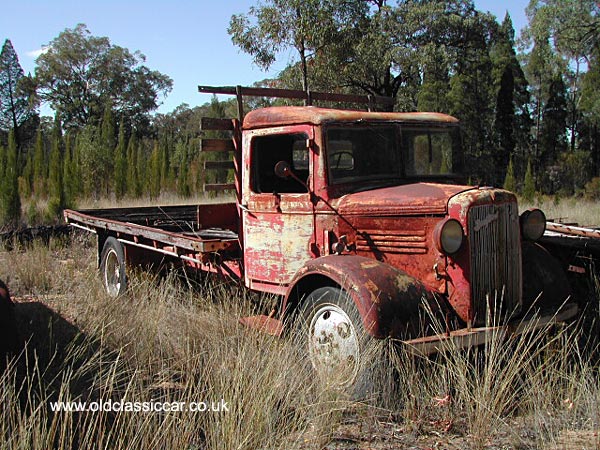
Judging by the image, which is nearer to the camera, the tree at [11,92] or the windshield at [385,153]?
the windshield at [385,153]

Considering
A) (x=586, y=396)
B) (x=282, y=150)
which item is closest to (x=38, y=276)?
(x=282, y=150)

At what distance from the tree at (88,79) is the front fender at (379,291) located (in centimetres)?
3892

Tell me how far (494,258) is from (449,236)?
507 mm

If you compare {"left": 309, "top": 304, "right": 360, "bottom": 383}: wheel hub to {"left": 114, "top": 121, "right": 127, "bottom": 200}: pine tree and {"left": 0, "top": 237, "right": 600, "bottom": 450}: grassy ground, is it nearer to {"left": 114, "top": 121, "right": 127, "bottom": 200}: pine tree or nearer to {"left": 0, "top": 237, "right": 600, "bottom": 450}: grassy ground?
{"left": 0, "top": 237, "right": 600, "bottom": 450}: grassy ground

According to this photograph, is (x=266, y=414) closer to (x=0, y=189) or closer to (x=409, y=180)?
(x=409, y=180)

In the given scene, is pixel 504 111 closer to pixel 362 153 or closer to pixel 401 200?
Answer: pixel 362 153

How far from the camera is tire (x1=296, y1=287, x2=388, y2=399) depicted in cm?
398

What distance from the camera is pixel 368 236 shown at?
493 cm

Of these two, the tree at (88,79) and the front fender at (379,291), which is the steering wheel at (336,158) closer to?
the front fender at (379,291)

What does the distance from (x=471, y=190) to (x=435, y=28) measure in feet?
55.3

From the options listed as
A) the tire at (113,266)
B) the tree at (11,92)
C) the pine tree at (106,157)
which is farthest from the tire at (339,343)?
the tree at (11,92)

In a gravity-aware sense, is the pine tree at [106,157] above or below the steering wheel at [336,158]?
above

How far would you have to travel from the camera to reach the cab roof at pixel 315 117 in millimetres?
5156

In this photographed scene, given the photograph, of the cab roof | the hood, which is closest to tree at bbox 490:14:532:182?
the cab roof
